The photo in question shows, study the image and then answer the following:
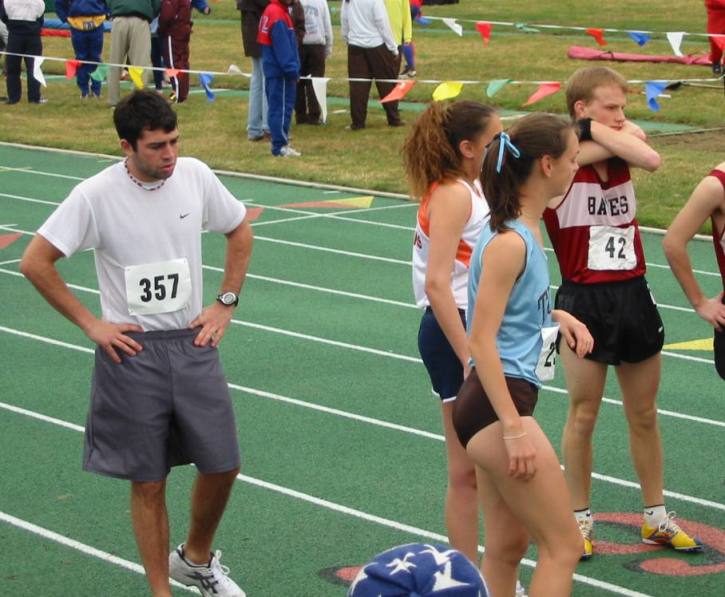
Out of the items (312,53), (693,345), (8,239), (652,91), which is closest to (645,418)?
(693,345)

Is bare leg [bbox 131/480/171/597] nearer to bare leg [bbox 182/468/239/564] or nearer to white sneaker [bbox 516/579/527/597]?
bare leg [bbox 182/468/239/564]

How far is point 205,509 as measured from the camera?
17.8 feet

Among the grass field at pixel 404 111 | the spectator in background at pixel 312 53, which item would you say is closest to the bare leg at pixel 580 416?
the grass field at pixel 404 111

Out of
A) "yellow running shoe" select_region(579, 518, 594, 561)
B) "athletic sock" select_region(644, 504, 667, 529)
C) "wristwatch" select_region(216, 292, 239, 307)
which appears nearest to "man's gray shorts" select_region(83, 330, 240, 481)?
"wristwatch" select_region(216, 292, 239, 307)

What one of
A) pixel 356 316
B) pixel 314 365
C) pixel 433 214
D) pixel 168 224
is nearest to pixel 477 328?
pixel 433 214

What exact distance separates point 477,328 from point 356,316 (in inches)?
236

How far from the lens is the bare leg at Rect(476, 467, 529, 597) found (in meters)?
4.57

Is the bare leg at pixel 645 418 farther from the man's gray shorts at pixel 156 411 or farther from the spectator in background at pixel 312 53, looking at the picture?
the spectator in background at pixel 312 53

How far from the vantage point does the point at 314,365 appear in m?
9.05

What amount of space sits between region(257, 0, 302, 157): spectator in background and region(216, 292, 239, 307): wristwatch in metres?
11.8

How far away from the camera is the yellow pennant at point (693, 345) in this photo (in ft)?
31.0

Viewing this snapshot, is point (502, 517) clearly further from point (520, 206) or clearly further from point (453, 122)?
point (453, 122)

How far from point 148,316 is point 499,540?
152 cm

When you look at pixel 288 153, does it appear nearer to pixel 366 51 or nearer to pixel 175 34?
pixel 366 51
